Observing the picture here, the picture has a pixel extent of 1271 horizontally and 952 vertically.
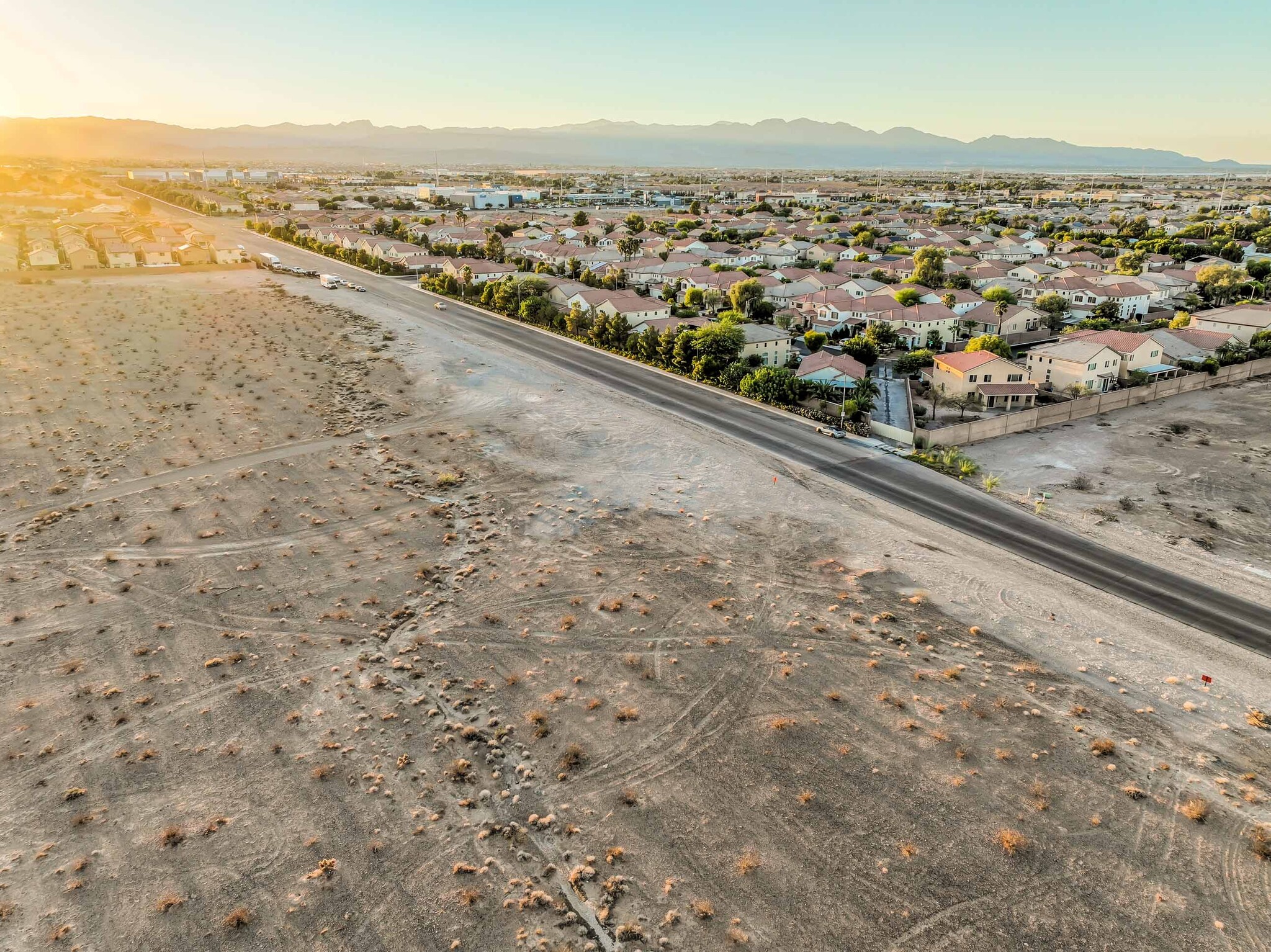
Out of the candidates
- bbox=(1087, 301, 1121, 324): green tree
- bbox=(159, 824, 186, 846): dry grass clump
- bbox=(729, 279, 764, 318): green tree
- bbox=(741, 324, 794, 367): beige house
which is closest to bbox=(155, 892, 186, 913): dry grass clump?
bbox=(159, 824, 186, 846): dry grass clump

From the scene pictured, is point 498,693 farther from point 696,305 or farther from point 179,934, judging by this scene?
point 696,305

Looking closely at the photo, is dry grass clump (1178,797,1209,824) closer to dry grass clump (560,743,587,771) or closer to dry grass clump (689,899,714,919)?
dry grass clump (689,899,714,919)

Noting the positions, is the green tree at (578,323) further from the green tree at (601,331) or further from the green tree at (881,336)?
the green tree at (881,336)

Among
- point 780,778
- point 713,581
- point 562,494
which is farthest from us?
point 562,494

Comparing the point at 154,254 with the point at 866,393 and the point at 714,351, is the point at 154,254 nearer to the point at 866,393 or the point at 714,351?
the point at 714,351

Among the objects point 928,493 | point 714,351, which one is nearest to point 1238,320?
point 714,351

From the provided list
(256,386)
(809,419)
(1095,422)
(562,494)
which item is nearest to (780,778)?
(562,494)
